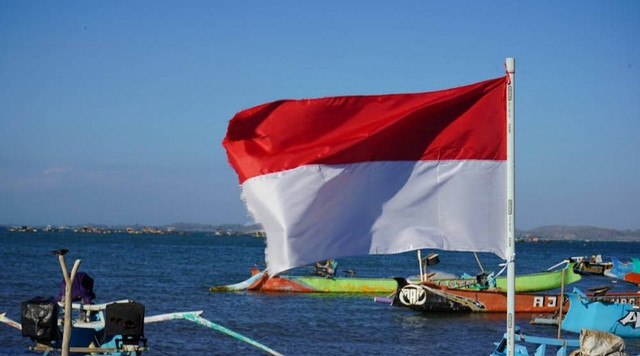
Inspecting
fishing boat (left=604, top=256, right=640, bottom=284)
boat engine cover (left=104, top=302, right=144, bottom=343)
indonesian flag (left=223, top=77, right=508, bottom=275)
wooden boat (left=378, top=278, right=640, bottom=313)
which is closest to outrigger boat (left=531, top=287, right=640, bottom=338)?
wooden boat (left=378, top=278, right=640, bottom=313)

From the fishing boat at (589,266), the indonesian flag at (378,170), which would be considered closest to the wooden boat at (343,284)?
the fishing boat at (589,266)

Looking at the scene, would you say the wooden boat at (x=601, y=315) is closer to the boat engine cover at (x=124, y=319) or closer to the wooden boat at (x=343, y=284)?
the boat engine cover at (x=124, y=319)

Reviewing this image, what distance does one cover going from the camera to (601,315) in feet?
77.5

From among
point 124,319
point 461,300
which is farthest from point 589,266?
point 124,319

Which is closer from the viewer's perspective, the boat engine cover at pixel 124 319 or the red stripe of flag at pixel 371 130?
the red stripe of flag at pixel 371 130

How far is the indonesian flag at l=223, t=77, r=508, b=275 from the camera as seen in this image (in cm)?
886

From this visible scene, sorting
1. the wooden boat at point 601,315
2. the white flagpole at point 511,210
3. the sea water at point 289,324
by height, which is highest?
the white flagpole at point 511,210

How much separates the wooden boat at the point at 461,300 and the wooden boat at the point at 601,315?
19.5 feet

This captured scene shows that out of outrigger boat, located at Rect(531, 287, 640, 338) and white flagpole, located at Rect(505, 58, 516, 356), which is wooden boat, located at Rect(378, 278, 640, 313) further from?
white flagpole, located at Rect(505, 58, 516, 356)

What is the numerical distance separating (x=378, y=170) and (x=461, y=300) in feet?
76.0

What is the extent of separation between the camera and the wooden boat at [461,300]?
102ft

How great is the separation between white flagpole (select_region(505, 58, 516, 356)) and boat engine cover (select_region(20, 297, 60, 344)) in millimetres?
6429

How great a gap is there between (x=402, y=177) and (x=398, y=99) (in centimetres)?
78

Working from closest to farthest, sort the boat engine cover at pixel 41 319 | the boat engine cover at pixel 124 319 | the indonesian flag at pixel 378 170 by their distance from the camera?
the indonesian flag at pixel 378 170, the boat engine cover at pixel 124 319, the boat engine cover at pixel 41 319
